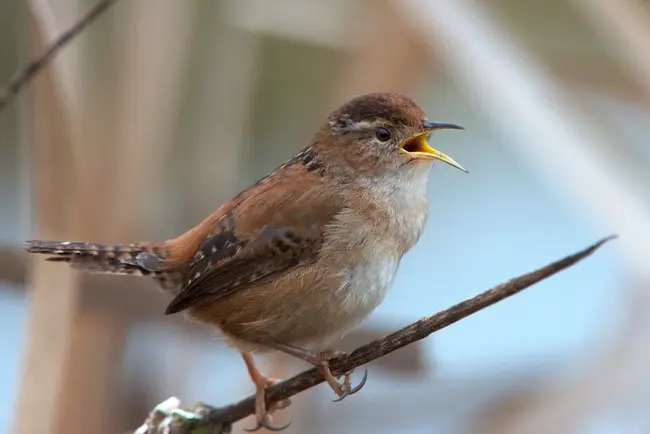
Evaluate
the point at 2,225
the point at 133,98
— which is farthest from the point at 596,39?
the point at 2,225

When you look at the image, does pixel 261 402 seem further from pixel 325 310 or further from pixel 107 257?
pixel 107 257

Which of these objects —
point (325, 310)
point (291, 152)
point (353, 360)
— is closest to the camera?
point (353, 360)

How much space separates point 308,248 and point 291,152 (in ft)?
4.19

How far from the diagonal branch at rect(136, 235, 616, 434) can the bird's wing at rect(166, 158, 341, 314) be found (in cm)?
30

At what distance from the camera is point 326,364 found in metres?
1.62

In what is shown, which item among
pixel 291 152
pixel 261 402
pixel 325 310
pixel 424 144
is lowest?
pixel 261 402

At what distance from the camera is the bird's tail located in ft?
6.05

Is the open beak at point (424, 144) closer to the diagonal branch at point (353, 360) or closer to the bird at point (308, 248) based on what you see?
the bird at point (308, 248)

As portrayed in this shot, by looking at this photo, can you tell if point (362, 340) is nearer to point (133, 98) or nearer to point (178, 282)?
point (178, 282)

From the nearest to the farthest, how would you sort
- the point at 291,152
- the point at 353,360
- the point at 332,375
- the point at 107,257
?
the point at 353,360
the point at 332,375
the point at 107,257
the point at 291,152

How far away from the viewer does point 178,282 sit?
6.49ft

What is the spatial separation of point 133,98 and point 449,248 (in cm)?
149

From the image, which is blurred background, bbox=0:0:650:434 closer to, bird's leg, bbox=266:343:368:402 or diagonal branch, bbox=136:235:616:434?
bird's leg, bbox=266:343:368:402

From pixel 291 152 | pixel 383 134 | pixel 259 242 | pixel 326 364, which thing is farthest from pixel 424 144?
pixel 291 152
